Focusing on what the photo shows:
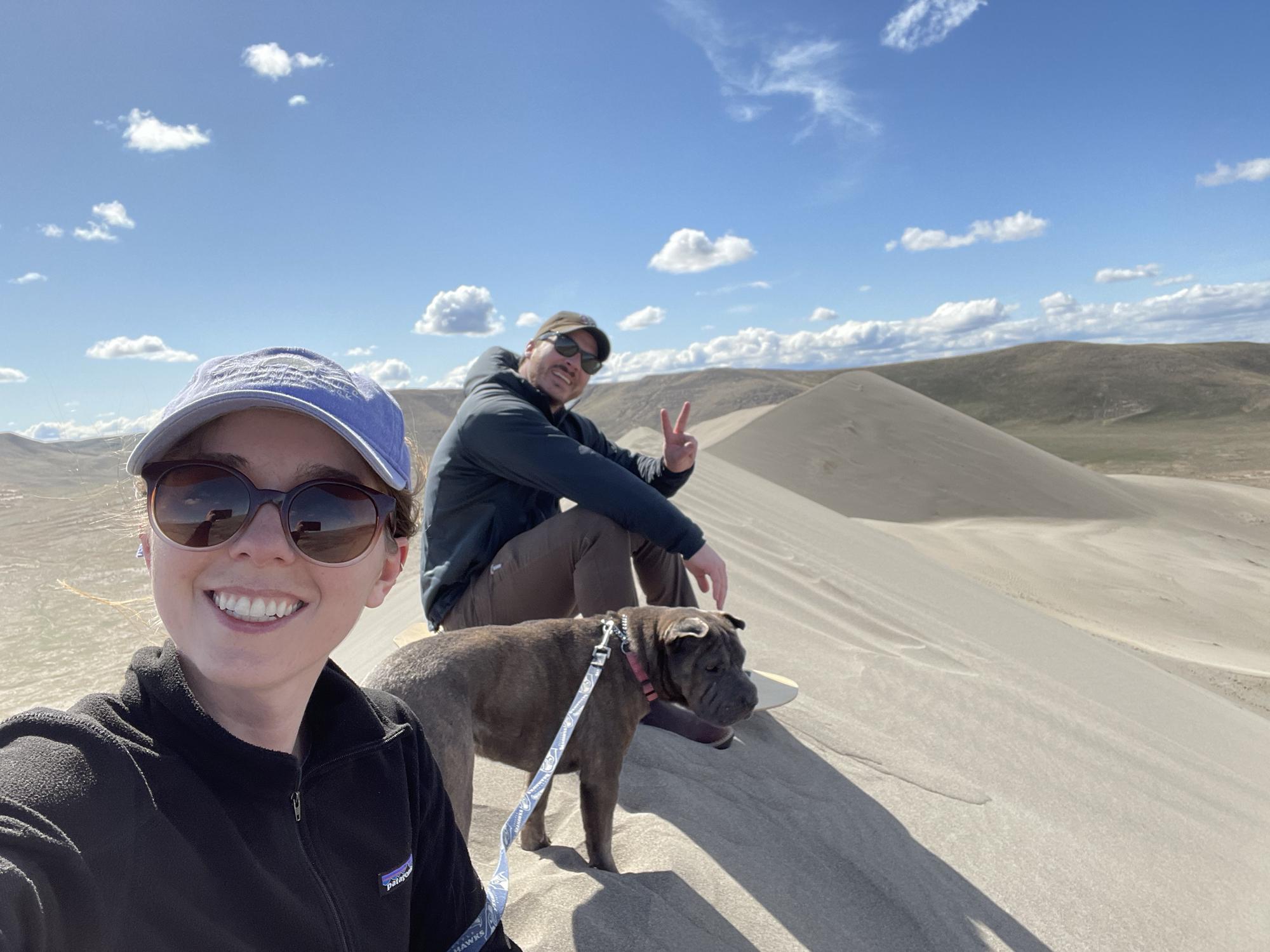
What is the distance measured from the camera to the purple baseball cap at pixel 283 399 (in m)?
1.19

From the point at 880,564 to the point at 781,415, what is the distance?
43.6 feet

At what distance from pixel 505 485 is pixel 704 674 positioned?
60.1 inches

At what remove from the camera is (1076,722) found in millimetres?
5387

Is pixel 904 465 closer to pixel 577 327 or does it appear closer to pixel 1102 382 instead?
pixel 577 327

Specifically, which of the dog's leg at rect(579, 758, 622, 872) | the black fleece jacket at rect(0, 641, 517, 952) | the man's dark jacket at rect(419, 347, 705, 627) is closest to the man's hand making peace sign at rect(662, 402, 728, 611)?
the man's dark jacket at rect(419, 347, 705, 627)

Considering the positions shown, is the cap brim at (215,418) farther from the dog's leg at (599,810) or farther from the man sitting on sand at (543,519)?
the man sitting on sand at (543,519)

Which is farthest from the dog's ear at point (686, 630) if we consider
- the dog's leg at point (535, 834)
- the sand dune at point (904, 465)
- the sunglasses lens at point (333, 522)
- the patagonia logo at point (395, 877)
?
the sand dune at point (904, 465)

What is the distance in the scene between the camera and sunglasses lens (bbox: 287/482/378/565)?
4.20ft

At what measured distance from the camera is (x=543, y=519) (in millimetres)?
4480

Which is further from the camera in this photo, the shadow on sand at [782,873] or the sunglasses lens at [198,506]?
the shadow on sand at [782,873]

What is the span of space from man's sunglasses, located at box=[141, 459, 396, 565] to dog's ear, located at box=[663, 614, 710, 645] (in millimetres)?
2110

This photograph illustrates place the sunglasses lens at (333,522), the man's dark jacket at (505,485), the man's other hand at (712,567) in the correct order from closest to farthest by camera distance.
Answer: the sunglasses lens at (333,522) < the man's dark jacket at (505,485) < the man's other hand at (712,567)

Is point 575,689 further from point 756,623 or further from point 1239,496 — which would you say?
point 1239,496

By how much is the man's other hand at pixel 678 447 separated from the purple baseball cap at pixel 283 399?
349 centimetres
